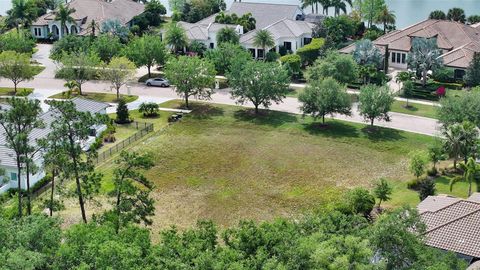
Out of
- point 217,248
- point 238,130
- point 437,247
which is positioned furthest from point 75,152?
point 238,130

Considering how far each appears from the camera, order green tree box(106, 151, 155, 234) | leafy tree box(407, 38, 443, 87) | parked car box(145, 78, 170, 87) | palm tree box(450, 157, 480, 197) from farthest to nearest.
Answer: parked car box(145, 78, 170, 87), leafy tree box(407, 38, 443, 87), palm tree box(450, 157, 480, 197), green tree box(106, 151, 155, 234)

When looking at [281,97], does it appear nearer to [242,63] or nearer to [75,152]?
[242,63]

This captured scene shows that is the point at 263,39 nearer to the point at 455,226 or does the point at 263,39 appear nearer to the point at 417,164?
the point at 417,164

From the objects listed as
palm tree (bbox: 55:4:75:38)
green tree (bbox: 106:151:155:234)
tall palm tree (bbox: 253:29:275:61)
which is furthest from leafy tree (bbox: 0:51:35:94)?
green tree (bbox: 106:151:155:234)

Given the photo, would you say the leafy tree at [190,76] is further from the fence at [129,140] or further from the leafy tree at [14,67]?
the leafy tree at [14,67]

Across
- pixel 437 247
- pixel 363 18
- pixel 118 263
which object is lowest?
pixel 437 247

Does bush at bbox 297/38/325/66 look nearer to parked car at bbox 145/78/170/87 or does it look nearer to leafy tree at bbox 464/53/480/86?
parked car at bbox 145/78/170/87
